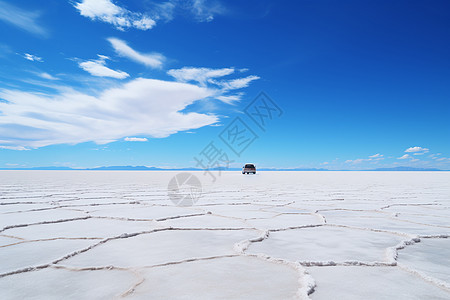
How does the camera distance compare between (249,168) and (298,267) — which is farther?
(249,168)

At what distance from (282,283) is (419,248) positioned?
3.27 feet

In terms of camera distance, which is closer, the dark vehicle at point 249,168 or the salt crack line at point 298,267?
the salt crack line at point 298,267

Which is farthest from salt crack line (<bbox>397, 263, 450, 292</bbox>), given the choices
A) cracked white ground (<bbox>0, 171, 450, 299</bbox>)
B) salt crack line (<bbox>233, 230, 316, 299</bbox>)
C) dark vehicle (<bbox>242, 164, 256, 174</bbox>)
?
dark vehicle (<bbox>242, 164, 256, 174</bbox>)

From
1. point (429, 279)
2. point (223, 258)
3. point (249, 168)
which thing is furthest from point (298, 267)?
point (249, 168)

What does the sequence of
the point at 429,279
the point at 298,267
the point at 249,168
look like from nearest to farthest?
the point at 429,279 → the point at 298,267 → the point at 249,168

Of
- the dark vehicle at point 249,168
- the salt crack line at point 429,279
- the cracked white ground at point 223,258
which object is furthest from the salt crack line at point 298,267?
the dark vehicle at point 249,168

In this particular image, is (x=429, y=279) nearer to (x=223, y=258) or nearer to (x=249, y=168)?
(x=223, y=258)

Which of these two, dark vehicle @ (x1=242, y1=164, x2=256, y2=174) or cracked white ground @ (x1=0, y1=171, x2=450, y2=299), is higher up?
dark vehicle @ (x1=242, y1=164, x2=256, y2=174)

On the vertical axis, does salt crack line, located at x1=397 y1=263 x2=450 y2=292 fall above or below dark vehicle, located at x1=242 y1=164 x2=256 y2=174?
below

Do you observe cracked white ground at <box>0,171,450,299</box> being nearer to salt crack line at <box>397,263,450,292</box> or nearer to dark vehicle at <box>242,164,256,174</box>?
salt crack line at <box>397,263,450,292</box>

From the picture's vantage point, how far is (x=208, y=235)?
193 cm

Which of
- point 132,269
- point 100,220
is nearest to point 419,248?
point 132,269

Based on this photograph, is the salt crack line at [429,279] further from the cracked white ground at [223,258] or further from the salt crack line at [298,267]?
the salt crack line at [298,267]

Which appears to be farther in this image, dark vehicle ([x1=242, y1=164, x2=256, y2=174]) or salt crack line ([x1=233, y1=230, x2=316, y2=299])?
Result: dark vehicle ([x1=242, y1=164, x2=256, y2=174])
